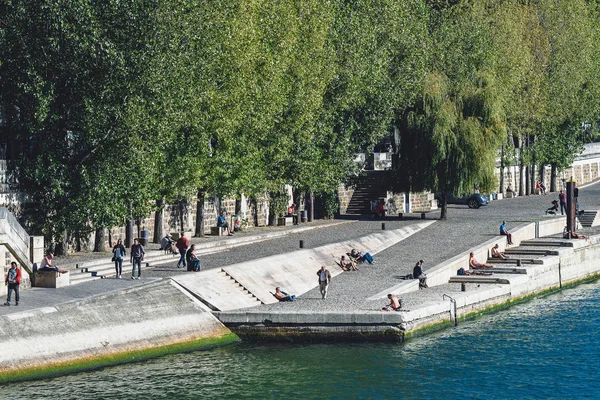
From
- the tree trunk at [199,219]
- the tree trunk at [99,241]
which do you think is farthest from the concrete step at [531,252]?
the tree trunk at [99,241]

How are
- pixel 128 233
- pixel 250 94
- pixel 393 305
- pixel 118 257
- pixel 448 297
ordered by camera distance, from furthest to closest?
1. pixel 250 94
2. pixel 128 233
3. pixel 448 297
4. pixel 118 257
5. pixel 393 305

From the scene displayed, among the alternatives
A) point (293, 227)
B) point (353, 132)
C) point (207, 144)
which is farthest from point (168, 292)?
point (353, 132)

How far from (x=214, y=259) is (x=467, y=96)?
84.7 ft

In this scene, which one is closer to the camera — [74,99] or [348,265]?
[74,99]

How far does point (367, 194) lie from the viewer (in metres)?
80.4

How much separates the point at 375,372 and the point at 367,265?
17.2m

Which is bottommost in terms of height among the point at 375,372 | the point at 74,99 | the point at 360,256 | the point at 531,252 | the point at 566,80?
the point at 375,372

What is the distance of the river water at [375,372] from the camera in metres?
36.8

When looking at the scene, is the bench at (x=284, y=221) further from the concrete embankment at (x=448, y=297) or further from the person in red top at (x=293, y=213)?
the concrete embankment at (x=448, y=297)

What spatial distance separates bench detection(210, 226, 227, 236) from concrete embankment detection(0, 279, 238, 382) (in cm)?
1725

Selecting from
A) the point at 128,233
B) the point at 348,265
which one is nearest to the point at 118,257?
the point at 128,233

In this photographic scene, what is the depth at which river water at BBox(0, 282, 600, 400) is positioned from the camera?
36.8m

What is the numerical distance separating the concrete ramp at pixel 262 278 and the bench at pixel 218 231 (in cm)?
685

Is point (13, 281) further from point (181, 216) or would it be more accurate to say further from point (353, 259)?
point (181, 216)
